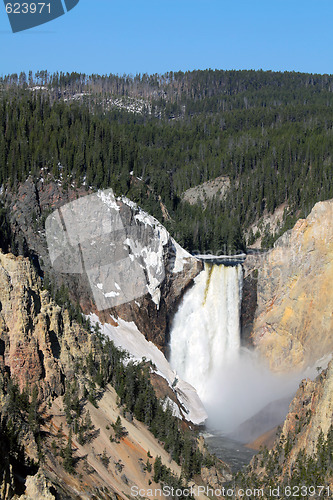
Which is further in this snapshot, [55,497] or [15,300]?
[15,300]

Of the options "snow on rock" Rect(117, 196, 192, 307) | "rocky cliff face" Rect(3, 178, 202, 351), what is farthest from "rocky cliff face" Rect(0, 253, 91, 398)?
"snow on rock" Rect(117, 196, 192, 307)

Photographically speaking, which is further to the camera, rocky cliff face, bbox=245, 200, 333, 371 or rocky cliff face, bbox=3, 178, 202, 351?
rocky cliff face, bbox=245, 200, 333, 371

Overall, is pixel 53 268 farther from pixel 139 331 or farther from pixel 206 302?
pixel 206 302

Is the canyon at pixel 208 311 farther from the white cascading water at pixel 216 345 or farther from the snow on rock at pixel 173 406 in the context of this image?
the snow on rock at pixel 173 406

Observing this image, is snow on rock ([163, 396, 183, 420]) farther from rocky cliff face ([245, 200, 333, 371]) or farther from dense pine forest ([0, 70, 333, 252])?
dense pine forest ([0, 70, 333, 252])

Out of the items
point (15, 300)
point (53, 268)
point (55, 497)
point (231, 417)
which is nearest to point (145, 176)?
point (53, 268)
